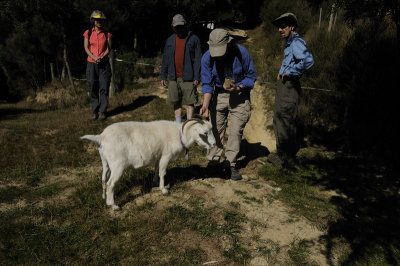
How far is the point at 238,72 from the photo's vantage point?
480 cm

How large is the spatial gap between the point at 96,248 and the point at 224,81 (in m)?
3.36

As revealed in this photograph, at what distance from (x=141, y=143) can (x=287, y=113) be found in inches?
122

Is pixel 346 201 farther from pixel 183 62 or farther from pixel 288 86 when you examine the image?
pixel 183 62

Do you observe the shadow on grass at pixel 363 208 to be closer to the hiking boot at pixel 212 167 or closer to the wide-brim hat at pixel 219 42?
the hiking boot at pixel 212 167

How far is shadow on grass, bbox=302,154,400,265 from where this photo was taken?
12.1 feet

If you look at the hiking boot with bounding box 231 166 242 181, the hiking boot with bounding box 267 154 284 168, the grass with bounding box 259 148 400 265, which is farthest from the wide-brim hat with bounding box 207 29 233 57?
the hiking boot with bounding box 267 154 284 168

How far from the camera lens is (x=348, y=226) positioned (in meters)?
4.17

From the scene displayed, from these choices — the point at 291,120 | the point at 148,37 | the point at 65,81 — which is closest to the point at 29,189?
the point at 291,120

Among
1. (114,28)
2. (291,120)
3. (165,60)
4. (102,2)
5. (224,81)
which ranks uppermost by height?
(102,2)

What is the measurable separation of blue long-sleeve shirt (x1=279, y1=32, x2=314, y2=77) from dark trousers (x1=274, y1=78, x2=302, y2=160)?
24cm

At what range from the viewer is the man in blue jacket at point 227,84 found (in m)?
4.49

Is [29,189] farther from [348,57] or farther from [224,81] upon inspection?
[348,57]

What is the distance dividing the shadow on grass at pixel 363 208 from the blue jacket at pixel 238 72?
256 centimetres

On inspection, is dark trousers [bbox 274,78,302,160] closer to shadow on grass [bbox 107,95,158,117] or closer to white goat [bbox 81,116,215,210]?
white goat [bbox 81,116,215,210]
